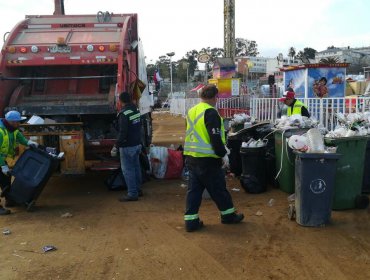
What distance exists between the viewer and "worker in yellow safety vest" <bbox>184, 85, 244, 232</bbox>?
5.00 metres

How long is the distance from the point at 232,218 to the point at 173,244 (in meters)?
0.94

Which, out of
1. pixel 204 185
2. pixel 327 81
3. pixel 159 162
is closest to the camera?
pixel 204 185

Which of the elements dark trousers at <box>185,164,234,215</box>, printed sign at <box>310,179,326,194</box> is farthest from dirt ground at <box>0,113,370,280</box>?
printed sign at <box>310,179,326,194</box>

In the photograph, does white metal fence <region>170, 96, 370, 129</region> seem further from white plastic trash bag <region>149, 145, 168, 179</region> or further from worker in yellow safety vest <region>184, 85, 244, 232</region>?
worker in yellow safety vest <region>184, 85, 244, 232</region>

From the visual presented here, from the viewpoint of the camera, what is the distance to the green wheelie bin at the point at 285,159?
643 cm

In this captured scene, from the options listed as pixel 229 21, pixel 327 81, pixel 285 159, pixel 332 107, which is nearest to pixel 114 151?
pixel 285 159

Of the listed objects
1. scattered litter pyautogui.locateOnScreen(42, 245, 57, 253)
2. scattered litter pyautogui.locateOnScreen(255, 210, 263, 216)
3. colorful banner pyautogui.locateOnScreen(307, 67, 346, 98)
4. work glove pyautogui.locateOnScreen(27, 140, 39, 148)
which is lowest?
scattered litter pyautogui.locateOnScreen(255, 210, 263, 216)

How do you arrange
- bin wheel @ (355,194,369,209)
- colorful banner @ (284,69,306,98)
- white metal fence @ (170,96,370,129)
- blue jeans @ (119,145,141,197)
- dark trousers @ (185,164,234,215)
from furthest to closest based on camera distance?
colorful banner @ (284,69,306,98), white metal fence @ (170,96,370,129), blue jeans @ (119,145,141,197), bin wheel @ (355,194,369,209), dark trousers @ (185,164,234,215)

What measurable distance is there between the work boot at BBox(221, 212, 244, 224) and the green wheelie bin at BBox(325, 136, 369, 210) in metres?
1.31

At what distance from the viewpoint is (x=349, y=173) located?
18.5 ft

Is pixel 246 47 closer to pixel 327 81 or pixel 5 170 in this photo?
pixel 327 81

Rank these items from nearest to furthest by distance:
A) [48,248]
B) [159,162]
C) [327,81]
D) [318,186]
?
[48,248] → [318,186] → [159,162] → [327,81]

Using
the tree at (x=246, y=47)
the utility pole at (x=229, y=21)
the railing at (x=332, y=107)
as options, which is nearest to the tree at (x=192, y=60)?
the tree at (x=246, y=47)

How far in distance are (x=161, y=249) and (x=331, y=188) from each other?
81.5 inches
